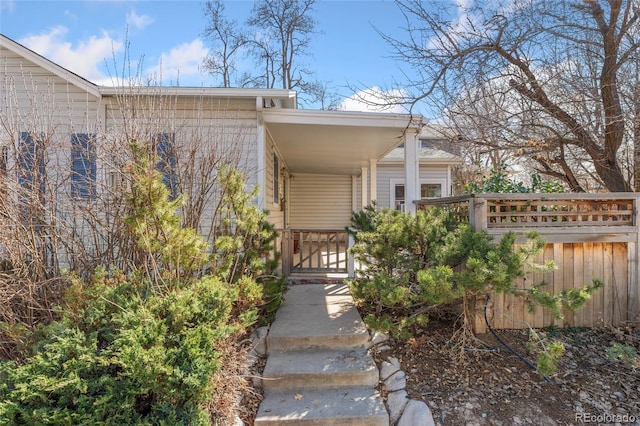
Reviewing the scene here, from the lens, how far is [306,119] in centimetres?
544

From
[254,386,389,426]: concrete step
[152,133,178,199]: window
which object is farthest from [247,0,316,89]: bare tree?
[254,386,389,426]: concrete step

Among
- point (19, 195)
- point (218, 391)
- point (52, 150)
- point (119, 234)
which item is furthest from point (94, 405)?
point (52, 150)

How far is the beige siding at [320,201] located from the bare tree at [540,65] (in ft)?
23.3

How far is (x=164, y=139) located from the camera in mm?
3877

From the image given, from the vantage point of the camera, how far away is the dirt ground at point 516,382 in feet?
9.23

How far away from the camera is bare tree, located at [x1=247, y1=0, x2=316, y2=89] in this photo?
52.6 feet

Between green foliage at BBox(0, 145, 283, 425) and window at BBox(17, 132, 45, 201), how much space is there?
113 centimetres

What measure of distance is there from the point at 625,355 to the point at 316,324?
10.3 ft

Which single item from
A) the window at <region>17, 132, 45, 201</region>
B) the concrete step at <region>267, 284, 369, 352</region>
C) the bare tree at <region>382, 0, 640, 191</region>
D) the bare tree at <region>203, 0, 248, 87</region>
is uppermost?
the bare tree at <region>203, 0, 248, 87</region>

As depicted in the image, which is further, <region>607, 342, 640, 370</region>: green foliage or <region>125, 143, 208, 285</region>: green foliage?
<region>607, 342, 640, 370</region>: green foliage

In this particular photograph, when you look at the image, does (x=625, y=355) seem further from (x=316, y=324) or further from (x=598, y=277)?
(x=316, y=324)

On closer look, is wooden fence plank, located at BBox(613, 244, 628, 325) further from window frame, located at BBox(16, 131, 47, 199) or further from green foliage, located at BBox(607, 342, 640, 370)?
window frame, located at BBox(16, 131, 47, 199)

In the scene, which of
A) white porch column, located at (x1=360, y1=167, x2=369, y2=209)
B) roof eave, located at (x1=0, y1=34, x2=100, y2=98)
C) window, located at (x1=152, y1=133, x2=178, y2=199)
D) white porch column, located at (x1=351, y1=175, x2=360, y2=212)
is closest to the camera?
window, located at (x1=152, y1=133, x2=178, y2=199)

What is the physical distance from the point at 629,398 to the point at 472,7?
5531 mm
